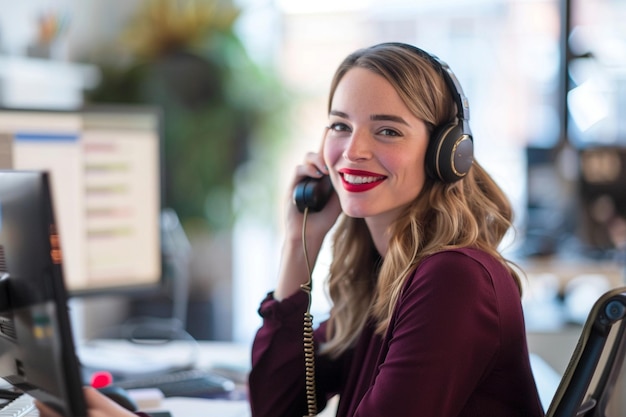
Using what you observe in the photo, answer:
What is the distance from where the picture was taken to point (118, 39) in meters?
3.57

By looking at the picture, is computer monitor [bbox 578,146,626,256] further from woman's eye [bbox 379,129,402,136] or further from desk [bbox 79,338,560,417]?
woman's eye [bbox 379,129,402,136]

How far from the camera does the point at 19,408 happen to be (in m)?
1.13

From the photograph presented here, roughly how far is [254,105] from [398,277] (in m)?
2.40

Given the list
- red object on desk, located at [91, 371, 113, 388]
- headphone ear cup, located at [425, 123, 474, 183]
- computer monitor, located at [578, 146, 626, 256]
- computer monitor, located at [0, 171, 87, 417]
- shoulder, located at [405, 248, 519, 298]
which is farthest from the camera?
computer monitor, located at [578, 146, 626, 256]

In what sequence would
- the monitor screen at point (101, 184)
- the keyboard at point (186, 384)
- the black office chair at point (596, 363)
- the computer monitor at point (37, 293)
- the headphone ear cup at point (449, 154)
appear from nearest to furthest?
1. the computer monitor at point (37, 293)
2. the black office chair at point (596, 363)
3. the headphone ear cup at point (449, 154)
4. the keyboard at point (186, 384)
5. the monitor screen at point (101, 184)

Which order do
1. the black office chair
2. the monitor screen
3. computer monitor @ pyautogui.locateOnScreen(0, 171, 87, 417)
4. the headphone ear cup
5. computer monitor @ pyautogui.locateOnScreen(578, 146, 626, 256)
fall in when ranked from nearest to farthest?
computer monitor @ pyautogui.locateOnScreen(0, 171, 87, 417), the black office chair, the headphone ear cup, the monitor screen, computer monitor @ pyautogui.locateOnScreen(578, 146, 626, 256)

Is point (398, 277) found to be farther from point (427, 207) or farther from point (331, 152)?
point (331, 152)

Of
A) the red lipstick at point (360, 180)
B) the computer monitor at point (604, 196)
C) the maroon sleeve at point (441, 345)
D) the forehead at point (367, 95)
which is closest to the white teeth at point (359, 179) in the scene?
the red lipstick at point (360, 180)

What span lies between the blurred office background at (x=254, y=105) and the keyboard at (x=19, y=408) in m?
1.67

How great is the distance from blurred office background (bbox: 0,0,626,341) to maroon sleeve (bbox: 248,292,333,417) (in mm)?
1505

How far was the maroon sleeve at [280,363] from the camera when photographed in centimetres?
139

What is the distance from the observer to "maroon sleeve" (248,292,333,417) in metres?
1.39

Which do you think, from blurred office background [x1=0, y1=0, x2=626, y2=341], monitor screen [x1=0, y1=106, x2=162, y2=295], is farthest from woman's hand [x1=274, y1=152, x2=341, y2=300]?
blurred office background [x1=0, y1=0, x2=626, y2=341]

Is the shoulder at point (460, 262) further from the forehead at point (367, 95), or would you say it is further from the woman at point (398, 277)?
the forehead at point (367, 95)
